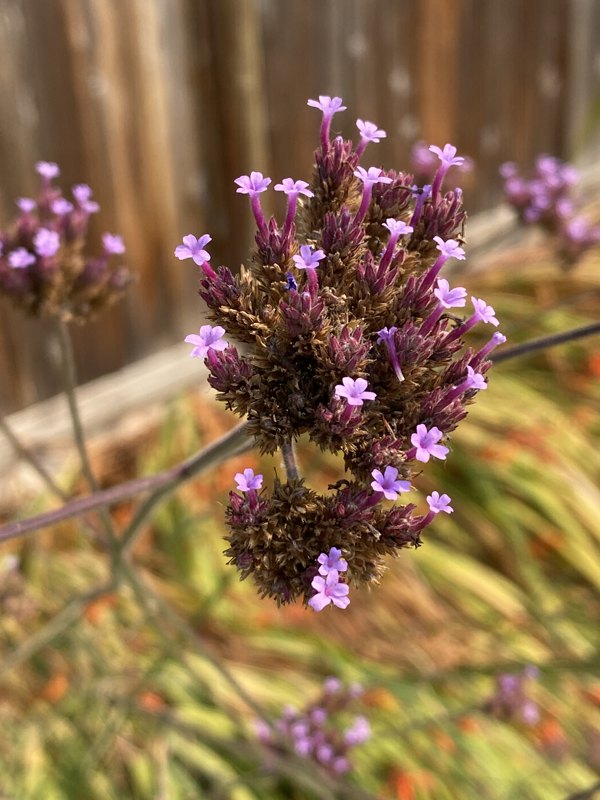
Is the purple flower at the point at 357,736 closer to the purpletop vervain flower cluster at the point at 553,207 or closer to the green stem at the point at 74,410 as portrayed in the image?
the green stem at the point at 74,410

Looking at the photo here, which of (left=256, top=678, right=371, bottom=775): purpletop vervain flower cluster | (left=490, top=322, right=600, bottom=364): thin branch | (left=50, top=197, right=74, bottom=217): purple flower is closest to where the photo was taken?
(left=490, top=322, right=600, bottom=364): thin branch

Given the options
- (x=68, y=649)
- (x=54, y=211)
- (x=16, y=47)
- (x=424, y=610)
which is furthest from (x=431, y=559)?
(x=16, y=47)

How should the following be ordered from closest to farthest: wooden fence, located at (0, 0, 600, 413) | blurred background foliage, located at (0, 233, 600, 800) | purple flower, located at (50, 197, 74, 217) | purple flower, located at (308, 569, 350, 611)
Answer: purple flower, located at (308, 569, 350, 611) < purple flower, located at (50, 197, 74, 217) < blurred background foliage, located at (0, 233, 600, 800) < wooden fence, located at (0, 0, 600, 413)

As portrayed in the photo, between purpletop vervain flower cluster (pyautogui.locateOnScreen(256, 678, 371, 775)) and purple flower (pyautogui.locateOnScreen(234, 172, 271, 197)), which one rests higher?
purple flower (pyautogui.locateOnScreen(234, 172, 271, 197))

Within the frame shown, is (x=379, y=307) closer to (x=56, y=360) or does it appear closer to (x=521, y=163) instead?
(x=56, y=360)

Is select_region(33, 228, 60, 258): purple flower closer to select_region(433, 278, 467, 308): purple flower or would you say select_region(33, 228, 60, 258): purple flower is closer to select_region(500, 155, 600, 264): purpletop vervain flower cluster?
select_region(433, 278, 467, 308): purple flower

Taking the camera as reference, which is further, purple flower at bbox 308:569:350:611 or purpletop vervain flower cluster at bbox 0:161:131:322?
purpletop vervain flower cluster at bbox 0:161:131:322

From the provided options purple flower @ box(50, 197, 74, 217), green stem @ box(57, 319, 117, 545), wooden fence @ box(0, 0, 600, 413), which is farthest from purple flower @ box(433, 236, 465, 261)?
wooden fence @ box(0, 0, 600, 413)
